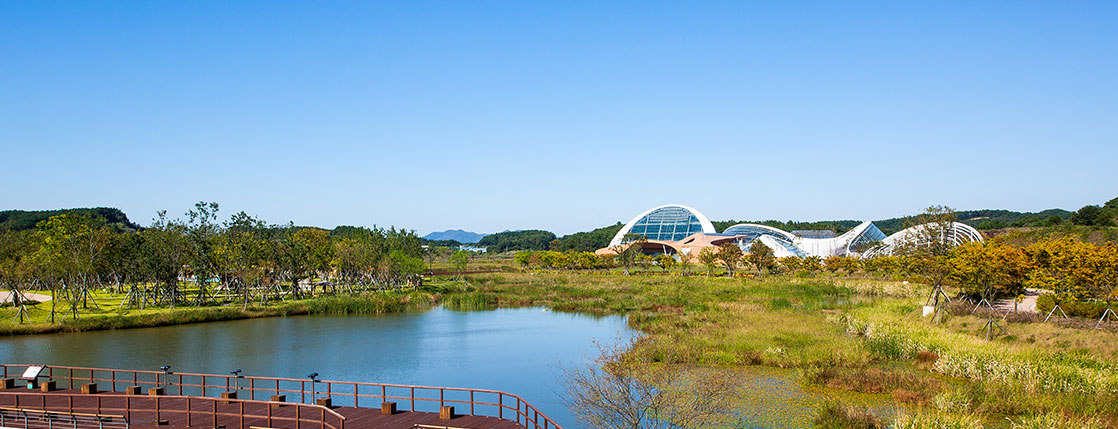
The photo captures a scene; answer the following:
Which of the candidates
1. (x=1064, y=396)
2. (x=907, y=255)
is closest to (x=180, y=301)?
(x=1064, y=396)

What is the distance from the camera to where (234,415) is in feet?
45.4

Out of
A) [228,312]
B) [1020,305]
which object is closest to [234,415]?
[228,312]

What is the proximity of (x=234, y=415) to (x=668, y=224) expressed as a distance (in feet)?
342

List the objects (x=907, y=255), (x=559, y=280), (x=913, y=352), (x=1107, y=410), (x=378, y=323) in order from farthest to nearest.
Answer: (x=559, y=280), (x=907, y=255), (x=378, y=323), (x=913, y=352), (x=1107, y=410)

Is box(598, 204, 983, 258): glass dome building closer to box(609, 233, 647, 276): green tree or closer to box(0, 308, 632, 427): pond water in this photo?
box(609, 233, 647, 276): green tree

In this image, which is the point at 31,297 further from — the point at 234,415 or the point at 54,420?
the point at 234,415

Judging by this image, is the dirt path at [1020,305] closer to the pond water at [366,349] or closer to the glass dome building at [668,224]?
the pond water at [366,349]

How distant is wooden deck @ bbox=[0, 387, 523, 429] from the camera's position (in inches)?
549

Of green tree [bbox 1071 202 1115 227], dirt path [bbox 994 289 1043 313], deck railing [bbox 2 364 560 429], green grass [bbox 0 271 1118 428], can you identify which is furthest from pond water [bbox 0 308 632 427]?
green tree [bbox 1071 202 1115 227]

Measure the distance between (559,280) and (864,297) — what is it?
1110 inches

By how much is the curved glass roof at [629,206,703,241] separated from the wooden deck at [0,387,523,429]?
97.2 meters

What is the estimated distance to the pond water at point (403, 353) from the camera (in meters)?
20.5

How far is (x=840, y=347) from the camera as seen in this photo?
83.1 ft

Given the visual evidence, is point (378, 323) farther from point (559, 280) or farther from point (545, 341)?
point (559, 280)
